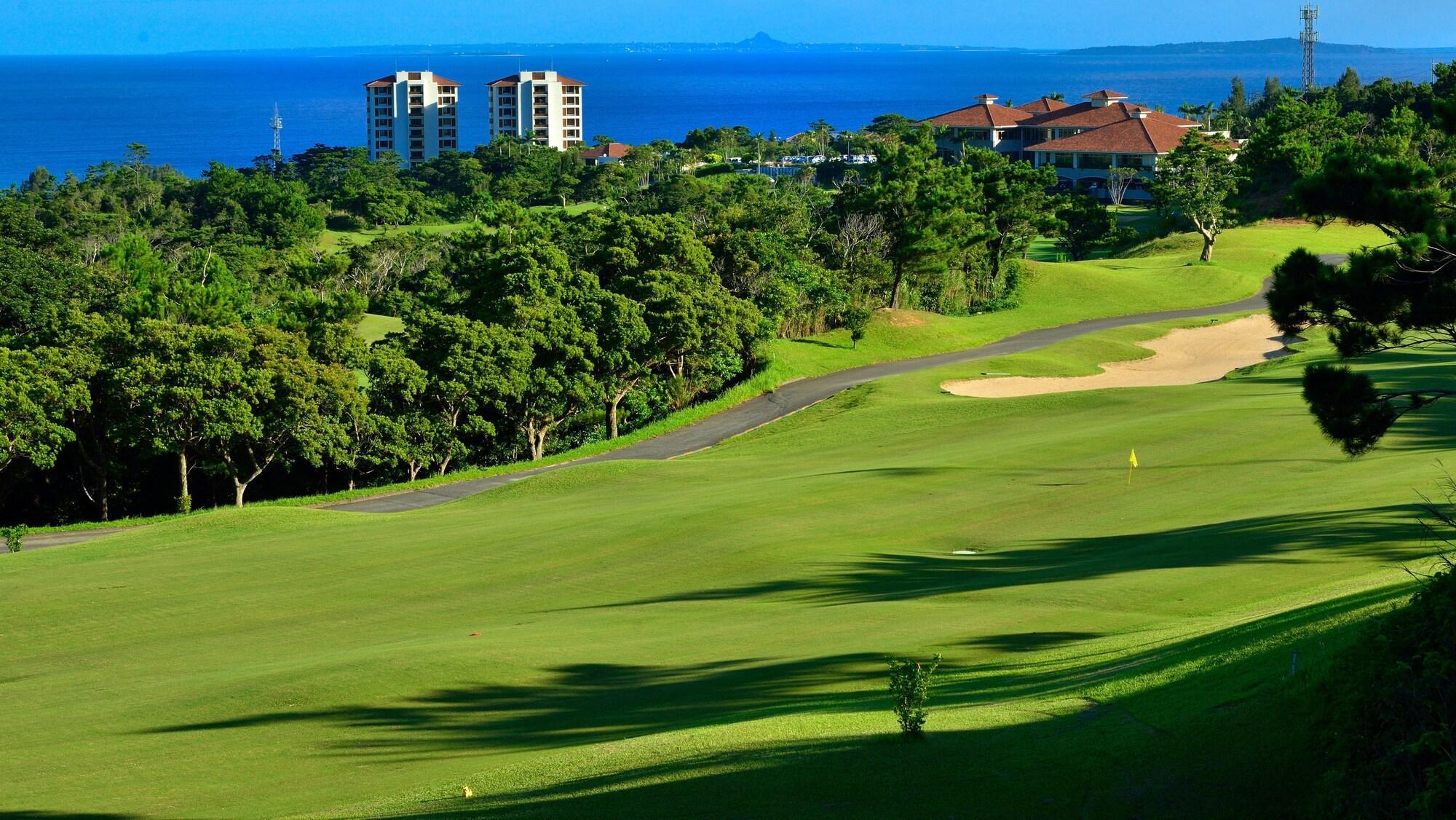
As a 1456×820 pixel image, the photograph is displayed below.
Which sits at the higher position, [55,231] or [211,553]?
[55,231]

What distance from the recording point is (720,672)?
17.3 meters

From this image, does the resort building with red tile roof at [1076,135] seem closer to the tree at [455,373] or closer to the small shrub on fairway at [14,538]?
the tree at [455,373]

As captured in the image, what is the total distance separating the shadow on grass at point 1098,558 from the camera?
829 inches

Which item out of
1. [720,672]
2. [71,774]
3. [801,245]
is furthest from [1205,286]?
[71,774]

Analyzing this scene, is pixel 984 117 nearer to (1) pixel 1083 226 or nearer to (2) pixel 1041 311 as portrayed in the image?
(1) pixel 1083 226

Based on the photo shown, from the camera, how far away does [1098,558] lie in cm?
2278

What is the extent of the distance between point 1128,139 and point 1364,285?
109 m

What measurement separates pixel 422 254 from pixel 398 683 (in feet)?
250

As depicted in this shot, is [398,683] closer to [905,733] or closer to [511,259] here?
[905,733]

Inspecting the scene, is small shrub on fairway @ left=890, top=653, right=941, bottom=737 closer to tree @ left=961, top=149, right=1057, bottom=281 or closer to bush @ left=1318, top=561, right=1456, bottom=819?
bush @ left=1318, top=561, right=1456, bottom=819

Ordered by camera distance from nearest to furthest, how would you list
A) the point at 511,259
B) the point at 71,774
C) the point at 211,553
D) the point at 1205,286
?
the point at 71,774 → the point at 211,553 → the point at 511,259 → the point at 1205,286

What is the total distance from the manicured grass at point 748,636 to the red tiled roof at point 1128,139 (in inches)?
3511

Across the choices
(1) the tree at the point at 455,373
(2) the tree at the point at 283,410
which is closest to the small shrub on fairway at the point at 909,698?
(2) the tree at the point at 283,410

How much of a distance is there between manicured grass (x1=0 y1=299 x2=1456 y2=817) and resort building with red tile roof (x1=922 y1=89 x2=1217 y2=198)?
7642cm
